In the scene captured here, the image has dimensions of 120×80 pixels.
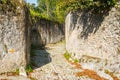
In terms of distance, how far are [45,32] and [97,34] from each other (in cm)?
1295

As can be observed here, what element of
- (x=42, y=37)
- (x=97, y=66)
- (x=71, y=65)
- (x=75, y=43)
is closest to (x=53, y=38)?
(x=42, y=37)

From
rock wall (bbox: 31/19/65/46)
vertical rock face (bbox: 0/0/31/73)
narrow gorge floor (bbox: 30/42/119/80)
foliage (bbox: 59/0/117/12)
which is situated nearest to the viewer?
vertical rock face (bbox: 0/0/31/73)

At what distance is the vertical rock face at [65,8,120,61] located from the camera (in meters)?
12.3

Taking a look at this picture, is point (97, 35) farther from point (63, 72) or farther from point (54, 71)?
point (54, 71)

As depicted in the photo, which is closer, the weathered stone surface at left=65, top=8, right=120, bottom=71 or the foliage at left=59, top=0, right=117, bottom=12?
the weathered stone surface at left=65, top=8, right=120, bottom=71

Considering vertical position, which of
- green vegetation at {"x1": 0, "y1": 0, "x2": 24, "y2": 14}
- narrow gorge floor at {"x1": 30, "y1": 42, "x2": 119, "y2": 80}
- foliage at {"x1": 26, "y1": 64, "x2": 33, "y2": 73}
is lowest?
narrow gorge floor at {"x1": 30, "y1": 42, "x2": 119, "y2": 80}

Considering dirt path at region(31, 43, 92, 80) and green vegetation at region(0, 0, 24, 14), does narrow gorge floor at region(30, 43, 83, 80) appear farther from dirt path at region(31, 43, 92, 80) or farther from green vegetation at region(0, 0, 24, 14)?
green vegetation at region(0, 0, 24, 14)

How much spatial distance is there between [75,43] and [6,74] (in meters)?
6.45

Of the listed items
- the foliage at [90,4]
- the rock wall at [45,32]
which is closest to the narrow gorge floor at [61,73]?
the foliage at [90,4]

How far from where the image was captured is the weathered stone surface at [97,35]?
40.2ft

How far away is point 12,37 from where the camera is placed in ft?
38.6

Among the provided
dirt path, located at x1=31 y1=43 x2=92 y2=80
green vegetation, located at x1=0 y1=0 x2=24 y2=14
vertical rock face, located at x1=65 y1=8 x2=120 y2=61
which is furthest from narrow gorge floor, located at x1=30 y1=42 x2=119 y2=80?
green vegetation, located at x1=0 y1=0 x2=24 y2=14

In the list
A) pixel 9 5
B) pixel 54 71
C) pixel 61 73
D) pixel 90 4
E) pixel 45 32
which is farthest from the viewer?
pixel 45 32

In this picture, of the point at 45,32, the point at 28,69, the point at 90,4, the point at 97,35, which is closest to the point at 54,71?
the point at 28,69
